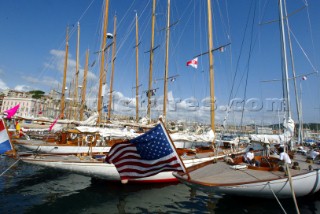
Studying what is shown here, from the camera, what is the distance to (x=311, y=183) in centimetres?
986

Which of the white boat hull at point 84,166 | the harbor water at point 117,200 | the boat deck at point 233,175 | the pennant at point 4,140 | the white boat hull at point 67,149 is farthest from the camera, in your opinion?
the white boat hull at point 67,149

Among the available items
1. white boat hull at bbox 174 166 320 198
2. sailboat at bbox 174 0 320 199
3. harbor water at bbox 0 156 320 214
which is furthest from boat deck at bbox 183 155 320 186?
harbor water at bbox 0 156 320 214

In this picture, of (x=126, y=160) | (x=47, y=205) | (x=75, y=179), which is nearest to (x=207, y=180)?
(x=126, y=160)

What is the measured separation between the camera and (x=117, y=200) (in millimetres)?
11609

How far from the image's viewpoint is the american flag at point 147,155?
8.13 m

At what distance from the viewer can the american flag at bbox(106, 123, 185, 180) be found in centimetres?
813

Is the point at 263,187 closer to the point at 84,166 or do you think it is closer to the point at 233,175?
the point at 233,175

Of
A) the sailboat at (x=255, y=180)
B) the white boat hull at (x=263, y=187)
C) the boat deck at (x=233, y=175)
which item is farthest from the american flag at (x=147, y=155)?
the boat deck at (x=233, y=175)

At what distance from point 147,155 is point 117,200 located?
4.70 meters

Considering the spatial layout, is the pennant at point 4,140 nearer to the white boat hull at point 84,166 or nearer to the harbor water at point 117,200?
the harbor water at point 117,200

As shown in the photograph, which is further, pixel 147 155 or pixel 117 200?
pixel 117 200

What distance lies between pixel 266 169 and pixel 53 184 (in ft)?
41.4

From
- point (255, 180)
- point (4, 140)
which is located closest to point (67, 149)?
point (4, 140)

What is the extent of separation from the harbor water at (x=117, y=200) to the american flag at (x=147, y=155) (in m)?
2.78
